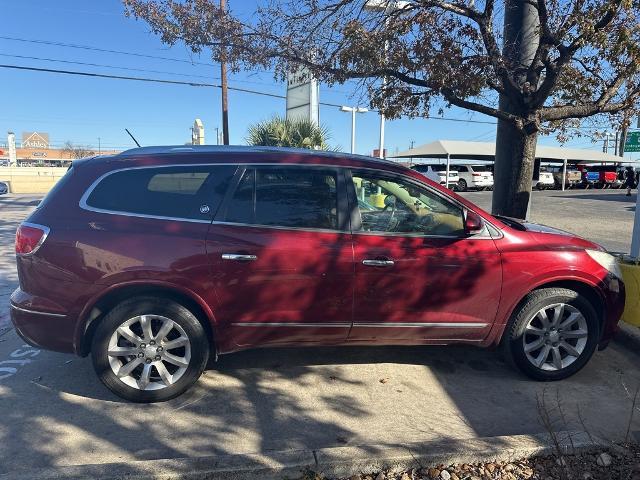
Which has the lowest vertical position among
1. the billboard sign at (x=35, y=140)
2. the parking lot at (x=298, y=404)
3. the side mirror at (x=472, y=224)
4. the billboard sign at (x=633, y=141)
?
the parking lot at (x=298, y=404)

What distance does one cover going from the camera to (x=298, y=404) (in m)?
3.47

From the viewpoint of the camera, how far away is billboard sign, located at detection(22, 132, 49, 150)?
97.6 m

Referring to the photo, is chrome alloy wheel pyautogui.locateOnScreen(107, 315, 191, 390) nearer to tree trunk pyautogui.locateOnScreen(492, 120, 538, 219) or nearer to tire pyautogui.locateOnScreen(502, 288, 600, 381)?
tire pyautogui.locateOnScreen(502, 288, 600, 381)

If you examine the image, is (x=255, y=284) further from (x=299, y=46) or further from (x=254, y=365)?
(x=299, y=46)

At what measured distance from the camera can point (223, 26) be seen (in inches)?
250

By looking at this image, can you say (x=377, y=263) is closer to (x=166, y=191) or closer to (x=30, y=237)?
(x=166, y=191)

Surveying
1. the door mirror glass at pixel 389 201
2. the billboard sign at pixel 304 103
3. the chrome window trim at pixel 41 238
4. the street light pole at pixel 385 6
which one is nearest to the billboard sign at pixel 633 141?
the street light pole at pixel 385 6

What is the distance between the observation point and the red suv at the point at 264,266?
10.9 ft

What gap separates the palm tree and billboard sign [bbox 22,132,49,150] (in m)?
102

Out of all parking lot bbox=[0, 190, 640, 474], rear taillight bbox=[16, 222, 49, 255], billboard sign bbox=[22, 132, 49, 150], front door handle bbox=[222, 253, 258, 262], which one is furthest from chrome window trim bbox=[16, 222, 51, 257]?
billboard sign bbox=[22, 132, 49, 150]

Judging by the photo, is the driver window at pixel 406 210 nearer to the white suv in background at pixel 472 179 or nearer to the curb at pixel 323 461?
the curb at pixel 323 461

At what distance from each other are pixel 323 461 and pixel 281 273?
1291 millimetres

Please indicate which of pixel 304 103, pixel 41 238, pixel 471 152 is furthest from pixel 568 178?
pixel 41 238

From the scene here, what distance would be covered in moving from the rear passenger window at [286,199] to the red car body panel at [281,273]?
0.25ft
